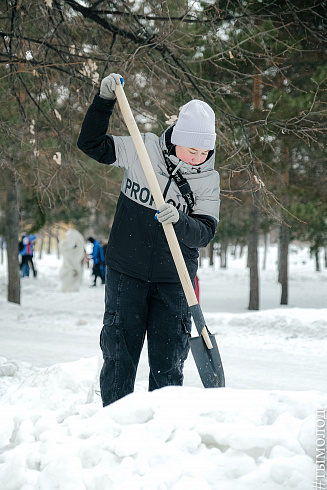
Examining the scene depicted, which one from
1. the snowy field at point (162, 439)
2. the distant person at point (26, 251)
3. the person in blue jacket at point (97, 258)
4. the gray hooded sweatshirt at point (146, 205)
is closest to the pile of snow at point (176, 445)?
the snowy field at point (162, 439)

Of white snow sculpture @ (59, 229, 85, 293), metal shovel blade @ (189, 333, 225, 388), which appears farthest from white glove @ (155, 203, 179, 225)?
white snow sculpture @ (59, 229, 85, 293)

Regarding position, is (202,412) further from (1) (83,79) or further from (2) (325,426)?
(1) (83,79)

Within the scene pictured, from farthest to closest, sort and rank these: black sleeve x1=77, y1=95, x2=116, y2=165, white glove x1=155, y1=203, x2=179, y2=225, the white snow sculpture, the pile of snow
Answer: the white snow sculpture → black sleeve x1=77, y1=95, x2=116, y2=165 → white glove x1=155, y1=203, x2=179, y2=225 → the pile of snow

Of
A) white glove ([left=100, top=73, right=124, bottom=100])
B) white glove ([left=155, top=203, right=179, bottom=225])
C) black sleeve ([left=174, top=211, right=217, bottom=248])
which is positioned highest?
white glove ([left=100, top=73, right=124, bottom=100])

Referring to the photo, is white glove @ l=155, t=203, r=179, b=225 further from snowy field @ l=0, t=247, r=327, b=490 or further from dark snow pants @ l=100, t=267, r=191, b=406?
snowy field @ l=0, t=247, r=327, b=490

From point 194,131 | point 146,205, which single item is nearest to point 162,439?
point 146,205

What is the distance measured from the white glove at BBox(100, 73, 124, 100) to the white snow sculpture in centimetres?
1402

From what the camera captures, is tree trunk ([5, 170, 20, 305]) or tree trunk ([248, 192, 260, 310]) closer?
tree trunk ([5, 170, 20, 305])

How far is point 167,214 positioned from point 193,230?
0.16m

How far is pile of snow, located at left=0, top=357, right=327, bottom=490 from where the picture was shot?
1.57 m

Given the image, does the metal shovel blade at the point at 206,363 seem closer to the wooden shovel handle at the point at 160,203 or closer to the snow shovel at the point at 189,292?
the snow shovel at the point at 189,292

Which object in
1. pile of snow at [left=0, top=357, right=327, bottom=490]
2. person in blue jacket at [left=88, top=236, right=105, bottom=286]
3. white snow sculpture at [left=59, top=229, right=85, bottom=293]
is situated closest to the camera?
pile of snow at [left=0, top=357, right=327, bottom=490]

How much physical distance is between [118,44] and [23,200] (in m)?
9.53

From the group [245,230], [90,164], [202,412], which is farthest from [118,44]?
[245,230]
